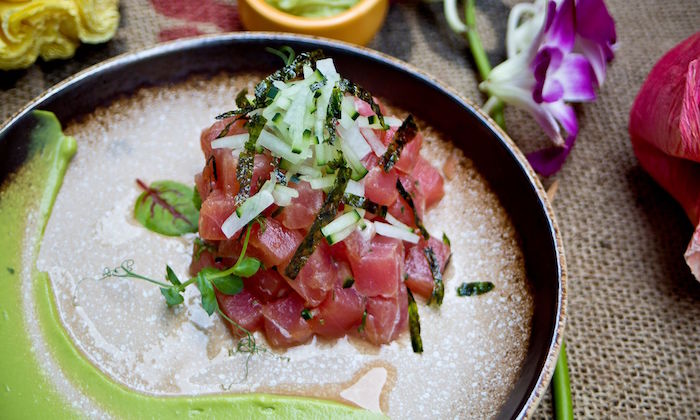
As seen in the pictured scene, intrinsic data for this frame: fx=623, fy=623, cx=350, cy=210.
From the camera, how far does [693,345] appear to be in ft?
7.48

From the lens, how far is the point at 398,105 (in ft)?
8.00

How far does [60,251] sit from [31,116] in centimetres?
49

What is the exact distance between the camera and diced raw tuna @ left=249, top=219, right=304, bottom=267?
1.86m

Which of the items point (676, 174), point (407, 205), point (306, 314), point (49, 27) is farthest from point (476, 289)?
point (49, 27)

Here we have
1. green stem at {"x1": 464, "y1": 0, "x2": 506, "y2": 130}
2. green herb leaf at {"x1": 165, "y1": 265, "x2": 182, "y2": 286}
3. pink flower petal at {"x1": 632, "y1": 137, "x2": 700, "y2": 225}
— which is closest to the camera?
green herb leaf at {"x1": 165, "y1": 265, "x2": 182, "y2": 286}

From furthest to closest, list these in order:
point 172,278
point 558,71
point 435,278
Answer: point 558,71
point 435,278
point 172,278

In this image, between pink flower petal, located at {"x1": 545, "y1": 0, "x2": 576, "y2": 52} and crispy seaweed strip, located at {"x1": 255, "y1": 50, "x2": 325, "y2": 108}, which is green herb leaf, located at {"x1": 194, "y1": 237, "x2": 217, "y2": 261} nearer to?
crispy seaweed strip, located at {"x1": 255, "y1": 50, "x2": 325, "y2": 108}

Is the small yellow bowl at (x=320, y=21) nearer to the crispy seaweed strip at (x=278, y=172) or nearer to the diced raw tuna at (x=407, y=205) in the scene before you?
the diced raw tuna at (x=407, y=205)

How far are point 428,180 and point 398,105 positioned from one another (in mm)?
388

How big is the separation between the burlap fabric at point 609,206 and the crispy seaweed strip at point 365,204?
0.87 m

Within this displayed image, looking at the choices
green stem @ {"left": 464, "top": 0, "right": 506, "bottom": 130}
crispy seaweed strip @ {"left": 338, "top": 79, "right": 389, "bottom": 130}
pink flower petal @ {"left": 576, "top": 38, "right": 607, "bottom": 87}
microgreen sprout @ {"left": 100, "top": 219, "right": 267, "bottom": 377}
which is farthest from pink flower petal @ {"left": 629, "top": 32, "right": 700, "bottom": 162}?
microgreen sprout @ {"left": 100, "top": 219, "right": 267, "bottom": 377}

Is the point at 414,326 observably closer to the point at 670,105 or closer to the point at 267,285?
the point at 267,285

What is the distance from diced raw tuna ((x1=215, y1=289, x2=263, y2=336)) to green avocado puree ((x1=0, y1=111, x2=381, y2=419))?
0.73 feet

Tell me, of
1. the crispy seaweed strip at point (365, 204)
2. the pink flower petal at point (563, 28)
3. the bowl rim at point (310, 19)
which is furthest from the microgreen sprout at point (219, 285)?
the pink flower petal at point (563, 28)
